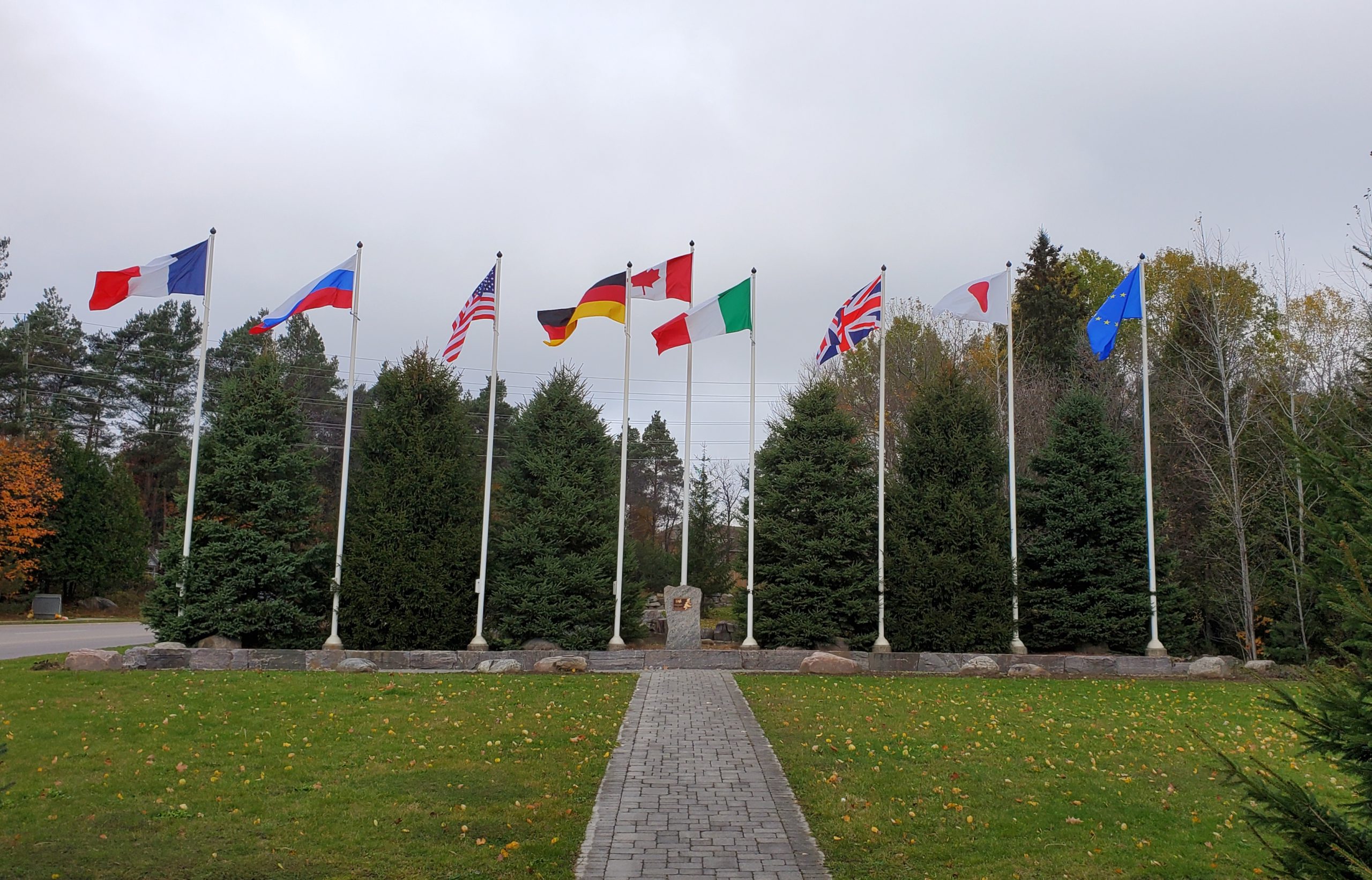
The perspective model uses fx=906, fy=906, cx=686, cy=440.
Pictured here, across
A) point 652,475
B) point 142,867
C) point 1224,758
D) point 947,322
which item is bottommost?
point 142,867

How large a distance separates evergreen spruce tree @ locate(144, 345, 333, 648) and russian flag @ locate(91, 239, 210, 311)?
7.95 ft

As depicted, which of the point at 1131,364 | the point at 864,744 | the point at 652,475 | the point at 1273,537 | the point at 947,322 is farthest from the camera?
the point at 652,475

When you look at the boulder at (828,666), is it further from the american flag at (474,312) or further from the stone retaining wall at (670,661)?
the american flag at (474,312)

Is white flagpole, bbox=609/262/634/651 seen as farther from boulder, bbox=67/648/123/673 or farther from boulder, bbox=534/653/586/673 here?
boulder, bbox=67/648/123/673

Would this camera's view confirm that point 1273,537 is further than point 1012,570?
Yes

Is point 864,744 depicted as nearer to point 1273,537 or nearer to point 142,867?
point 142,867

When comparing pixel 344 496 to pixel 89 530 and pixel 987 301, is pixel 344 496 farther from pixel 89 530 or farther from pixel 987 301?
pixel 89 530

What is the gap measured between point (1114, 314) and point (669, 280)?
936 cm

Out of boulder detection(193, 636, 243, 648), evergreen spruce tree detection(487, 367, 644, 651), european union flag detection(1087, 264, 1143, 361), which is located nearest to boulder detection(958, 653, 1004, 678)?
european union flag detection(1087, 264, 1143, 361)

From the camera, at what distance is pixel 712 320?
19.1 m

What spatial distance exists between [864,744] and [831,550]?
391 inches

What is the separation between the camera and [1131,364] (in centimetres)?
3322

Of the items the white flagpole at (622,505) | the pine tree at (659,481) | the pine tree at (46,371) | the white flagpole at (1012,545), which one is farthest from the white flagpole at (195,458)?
the pine tree at (659,481)

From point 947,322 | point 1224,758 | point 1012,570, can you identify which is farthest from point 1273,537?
point 1224,758
